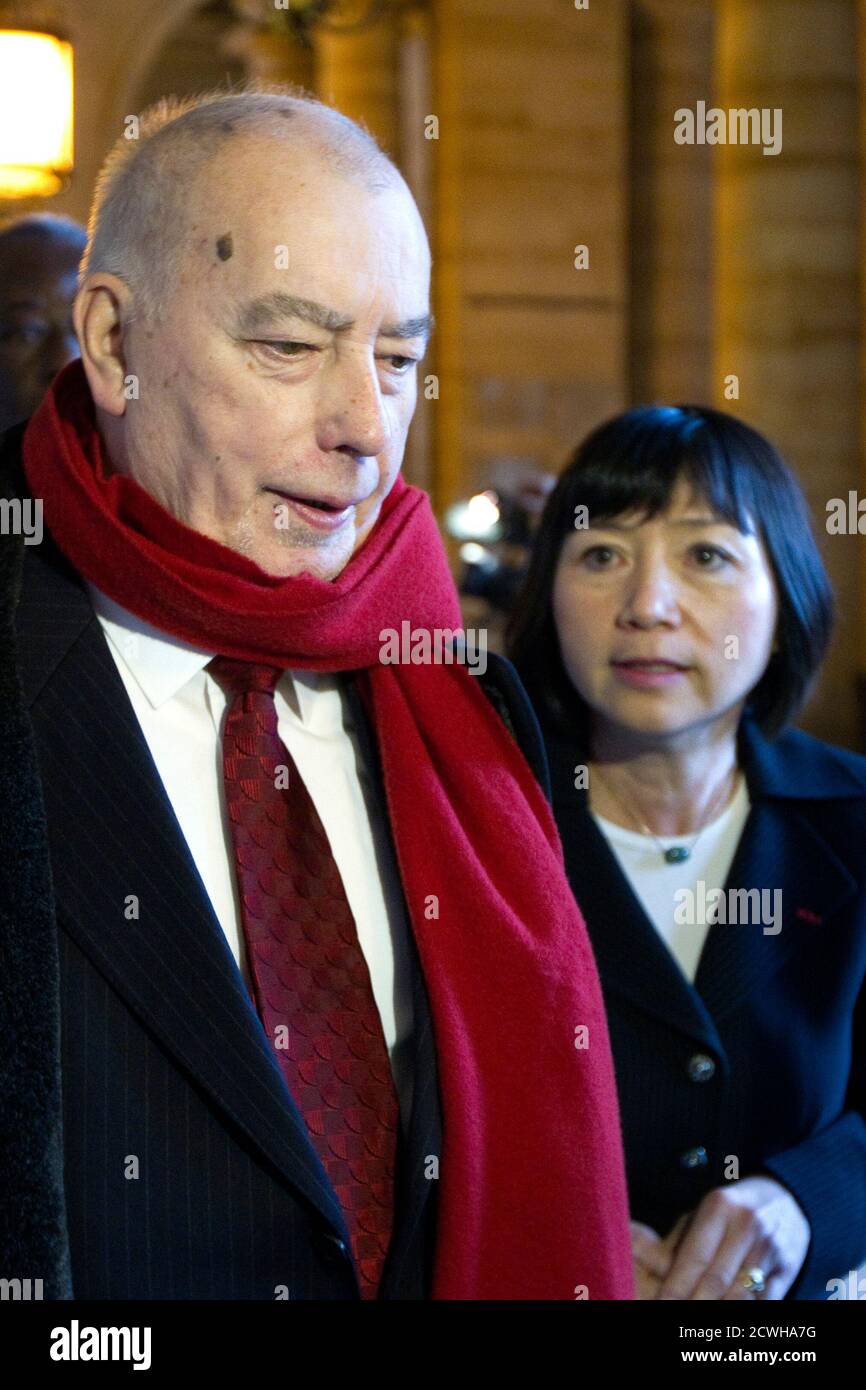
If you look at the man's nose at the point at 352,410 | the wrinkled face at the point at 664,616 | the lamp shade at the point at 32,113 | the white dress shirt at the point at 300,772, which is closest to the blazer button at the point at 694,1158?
the wrinkled face at the point at 664,616

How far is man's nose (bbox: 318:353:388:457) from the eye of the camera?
1796mm

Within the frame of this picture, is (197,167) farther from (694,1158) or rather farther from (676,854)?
(694,1158)

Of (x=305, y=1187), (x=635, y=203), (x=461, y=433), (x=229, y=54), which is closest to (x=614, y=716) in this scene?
(x=305, y=1187)

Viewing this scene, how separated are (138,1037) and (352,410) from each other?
0.64 meters

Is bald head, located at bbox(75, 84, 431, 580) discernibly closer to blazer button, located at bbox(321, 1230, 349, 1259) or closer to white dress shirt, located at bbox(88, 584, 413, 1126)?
white dress shirt, located at bbox(88, 584, 413, 1126)

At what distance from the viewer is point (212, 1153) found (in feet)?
5.64

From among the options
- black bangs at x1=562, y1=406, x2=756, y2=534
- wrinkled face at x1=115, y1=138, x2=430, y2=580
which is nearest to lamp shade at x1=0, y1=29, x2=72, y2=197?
black bangs at x1=562, y1=406, x2=756, y2=534

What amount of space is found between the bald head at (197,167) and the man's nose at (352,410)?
0.17 m

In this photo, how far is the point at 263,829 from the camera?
6.14 ft

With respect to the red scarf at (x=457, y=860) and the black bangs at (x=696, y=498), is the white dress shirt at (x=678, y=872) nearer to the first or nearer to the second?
the black bangs at (x=696, y=498)

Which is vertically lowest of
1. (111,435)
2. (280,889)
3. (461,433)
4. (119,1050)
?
(119,1050)

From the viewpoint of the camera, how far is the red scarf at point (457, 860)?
6.00 feet

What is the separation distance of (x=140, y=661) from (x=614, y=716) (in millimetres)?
967

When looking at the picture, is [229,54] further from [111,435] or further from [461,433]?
[111,435]
